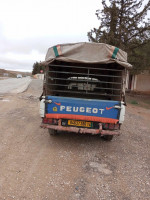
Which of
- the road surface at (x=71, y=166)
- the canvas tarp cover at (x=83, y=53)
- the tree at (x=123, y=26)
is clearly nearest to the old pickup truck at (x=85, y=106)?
the canvas tarp cover at (x=83, y=53)

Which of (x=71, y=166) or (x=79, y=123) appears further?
(x=79, y=123)

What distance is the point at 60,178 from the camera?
2834mm

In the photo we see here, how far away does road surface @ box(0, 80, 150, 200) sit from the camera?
252cm

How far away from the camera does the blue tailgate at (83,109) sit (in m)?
3.77

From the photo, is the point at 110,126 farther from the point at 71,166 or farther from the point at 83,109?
the point at 71,166

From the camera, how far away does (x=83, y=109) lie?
12.5ft

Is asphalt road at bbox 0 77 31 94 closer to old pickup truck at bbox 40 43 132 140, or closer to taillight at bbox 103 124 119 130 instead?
old pickup truck at bbox 40 43 132 140

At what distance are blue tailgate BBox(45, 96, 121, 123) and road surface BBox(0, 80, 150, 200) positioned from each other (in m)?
0.92

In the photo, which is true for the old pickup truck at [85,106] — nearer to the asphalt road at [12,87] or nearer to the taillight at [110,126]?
the taillight at [110,126]

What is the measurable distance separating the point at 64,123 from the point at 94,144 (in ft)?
3.85

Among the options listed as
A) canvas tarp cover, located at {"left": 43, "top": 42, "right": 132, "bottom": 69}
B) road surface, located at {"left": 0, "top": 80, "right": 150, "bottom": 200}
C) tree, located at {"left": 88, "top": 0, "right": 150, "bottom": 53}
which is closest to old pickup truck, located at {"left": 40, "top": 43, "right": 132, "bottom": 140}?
canvas tarp cover, located at {"left": 43, "top": 42, "right": 132, "bottom": 69}

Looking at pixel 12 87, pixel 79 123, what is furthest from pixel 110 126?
pixel 12 87

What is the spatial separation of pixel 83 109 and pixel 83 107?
5cm

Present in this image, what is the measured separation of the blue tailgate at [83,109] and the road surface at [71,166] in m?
0.92
